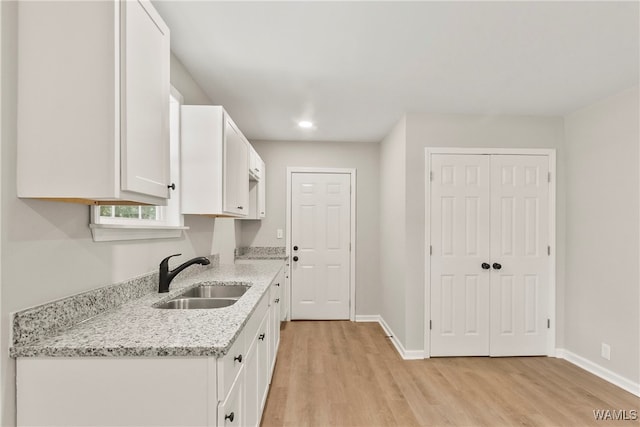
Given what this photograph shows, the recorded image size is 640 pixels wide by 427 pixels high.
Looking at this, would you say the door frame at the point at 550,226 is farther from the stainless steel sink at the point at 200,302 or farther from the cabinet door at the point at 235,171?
the stainless steel sink at the point at 200,302

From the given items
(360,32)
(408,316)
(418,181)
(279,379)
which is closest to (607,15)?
(360,32)

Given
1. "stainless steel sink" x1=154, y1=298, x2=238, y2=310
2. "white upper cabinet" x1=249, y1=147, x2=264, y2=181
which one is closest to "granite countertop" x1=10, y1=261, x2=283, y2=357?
"stainless steel sink" x1=154, y1=298, x2=238, y2=310

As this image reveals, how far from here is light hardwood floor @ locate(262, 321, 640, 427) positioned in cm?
224

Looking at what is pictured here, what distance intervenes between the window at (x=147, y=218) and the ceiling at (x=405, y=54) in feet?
1.76

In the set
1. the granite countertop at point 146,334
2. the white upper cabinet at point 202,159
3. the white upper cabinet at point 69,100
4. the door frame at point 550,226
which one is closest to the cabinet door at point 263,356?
the granite countertop at point 146,334

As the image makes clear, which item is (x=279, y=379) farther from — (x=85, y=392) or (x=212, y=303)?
(x=85, y=392)

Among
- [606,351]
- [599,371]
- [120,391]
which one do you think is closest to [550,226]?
[606,351]

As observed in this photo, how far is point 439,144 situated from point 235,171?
6.71ft

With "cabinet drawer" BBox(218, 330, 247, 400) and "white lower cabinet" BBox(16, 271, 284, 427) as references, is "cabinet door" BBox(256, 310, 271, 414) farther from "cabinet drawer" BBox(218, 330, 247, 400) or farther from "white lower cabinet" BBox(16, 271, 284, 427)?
"white lower cabinet" BBox(16, 271, 284, 427)

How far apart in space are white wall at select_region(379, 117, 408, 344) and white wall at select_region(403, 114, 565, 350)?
6cm

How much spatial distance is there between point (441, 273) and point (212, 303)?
2.28 m

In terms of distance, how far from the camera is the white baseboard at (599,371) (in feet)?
8.57

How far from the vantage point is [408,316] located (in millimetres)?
3256

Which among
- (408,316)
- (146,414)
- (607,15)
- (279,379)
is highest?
(607,15)
